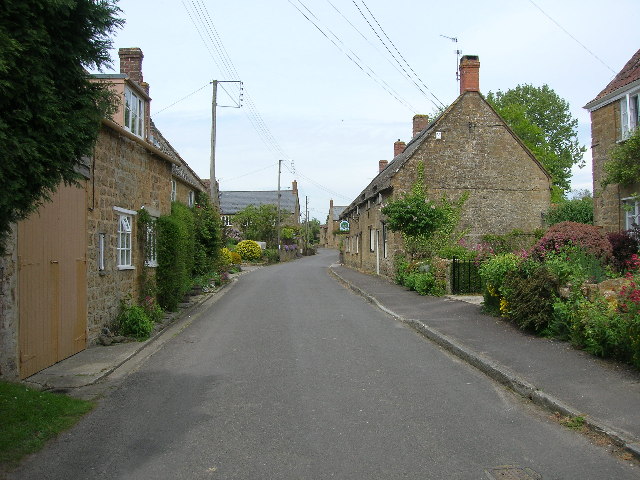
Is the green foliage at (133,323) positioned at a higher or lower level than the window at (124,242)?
lower

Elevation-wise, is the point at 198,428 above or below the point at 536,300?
below

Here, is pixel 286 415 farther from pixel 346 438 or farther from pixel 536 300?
pixel 536 300

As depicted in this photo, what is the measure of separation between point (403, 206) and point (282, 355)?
14490 millimetres

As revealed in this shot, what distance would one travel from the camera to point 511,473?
460 cm

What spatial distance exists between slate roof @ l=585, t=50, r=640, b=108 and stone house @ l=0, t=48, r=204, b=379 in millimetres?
12594

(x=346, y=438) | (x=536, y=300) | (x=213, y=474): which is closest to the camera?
(x=213, y=474)

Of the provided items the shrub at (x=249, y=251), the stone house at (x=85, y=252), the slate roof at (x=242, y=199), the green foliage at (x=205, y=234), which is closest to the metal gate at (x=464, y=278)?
the stone house at (x=85, y=252)

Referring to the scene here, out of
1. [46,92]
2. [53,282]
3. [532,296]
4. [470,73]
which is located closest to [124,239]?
[53,282]

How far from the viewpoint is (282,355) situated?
9.50 m

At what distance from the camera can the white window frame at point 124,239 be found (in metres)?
11.9

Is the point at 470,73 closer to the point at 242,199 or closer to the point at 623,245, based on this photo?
the point at 623,245

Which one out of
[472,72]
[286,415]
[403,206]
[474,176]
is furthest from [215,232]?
[286,415]

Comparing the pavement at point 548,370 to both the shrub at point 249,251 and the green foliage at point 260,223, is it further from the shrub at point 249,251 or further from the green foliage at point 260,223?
the green foliage at point 260,223

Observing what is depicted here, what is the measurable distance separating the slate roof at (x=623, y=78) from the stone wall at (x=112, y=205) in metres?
12.9
